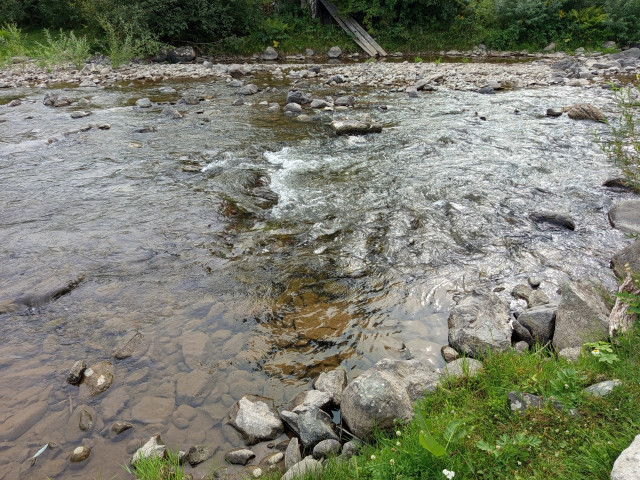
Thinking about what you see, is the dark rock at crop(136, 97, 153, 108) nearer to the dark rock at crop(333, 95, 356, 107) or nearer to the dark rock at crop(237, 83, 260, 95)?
the dark rock at crop(237, 83, 260, 95)

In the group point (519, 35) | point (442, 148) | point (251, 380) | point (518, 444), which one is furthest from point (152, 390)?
point (519, 35)

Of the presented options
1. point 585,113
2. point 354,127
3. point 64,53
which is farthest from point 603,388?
point 64,53

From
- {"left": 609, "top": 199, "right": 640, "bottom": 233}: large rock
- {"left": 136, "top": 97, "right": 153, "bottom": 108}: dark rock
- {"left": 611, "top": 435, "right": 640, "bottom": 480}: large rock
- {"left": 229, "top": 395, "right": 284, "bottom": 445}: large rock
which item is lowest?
{"left": 229, "top": 395, "right": 284, "bottom": 445}: large rock

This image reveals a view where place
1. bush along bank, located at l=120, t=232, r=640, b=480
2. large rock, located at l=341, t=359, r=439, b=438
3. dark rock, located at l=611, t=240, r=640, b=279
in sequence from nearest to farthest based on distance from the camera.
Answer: bush along bank, located at l=120, t=232, r=640, b=480, large rock, located at l=341, t=359, r=439, b=438, dark rock, located at l=611, t=240, r=640, b=279

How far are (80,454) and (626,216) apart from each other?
7402 mm

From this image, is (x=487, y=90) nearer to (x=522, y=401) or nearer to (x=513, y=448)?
(x=522, y=401)

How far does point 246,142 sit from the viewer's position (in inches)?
399

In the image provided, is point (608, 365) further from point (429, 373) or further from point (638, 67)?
point (638, 67)

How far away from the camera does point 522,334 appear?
422 centimetres

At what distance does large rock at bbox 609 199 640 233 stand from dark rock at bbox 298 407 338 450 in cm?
546

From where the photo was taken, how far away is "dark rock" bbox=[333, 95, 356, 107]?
1355 cm

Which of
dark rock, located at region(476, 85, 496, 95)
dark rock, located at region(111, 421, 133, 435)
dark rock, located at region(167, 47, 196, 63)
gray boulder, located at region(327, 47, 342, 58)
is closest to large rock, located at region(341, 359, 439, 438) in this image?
dark rock, located at region(111, 421, 133, 435)

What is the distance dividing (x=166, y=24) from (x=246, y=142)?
16844mm

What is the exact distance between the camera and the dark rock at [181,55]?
22812 millimetres
